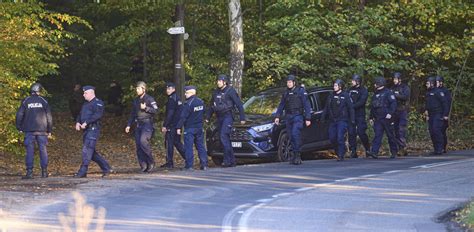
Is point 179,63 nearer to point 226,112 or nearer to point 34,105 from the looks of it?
point 226,112

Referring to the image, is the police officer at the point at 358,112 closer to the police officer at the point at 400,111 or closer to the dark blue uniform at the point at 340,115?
the dark blue uniform at the point at 340,115

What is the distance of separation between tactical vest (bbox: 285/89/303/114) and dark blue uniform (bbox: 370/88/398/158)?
92.0 inches

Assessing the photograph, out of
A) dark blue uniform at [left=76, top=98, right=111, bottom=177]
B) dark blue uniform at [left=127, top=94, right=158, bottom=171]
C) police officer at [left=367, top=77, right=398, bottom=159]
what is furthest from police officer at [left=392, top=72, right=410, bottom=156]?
dark blue uniform at [left=76, top=98, right=111, bottom=177]

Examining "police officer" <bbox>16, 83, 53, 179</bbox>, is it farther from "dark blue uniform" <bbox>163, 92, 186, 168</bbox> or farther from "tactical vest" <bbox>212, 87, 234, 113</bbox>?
"tactical vest" <bbox>212, 87, 234, 113</bbox>

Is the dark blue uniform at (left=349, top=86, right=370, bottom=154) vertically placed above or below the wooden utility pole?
below

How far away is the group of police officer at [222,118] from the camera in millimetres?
17031

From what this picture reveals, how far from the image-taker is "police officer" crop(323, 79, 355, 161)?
20.0m

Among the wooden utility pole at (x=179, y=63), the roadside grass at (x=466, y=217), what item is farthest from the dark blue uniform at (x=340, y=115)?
the roadside grass at (x=466, y=217)

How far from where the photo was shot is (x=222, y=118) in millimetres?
19047

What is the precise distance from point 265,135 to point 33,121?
529 cm

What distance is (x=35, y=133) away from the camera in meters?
17.1

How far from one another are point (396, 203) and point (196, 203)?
2.97 meters

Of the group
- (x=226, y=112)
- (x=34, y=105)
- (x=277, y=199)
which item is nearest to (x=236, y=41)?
(x=226, y=112)

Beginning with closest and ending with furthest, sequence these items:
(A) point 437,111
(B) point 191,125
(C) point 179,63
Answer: (B) point 191,125
(A) point 437,111
(C) point 179,63
